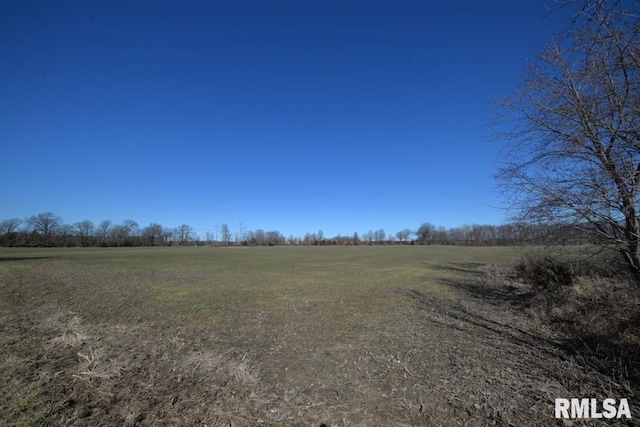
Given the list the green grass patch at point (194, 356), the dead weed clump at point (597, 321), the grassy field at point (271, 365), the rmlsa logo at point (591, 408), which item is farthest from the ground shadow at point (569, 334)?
the green grass patch at point (194, 356)

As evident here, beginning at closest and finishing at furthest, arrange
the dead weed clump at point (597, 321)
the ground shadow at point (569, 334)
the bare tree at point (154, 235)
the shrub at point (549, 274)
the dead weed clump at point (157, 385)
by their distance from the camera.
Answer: the dead weed clump at point (157, 385) < the ground shadow at point (569, 334) < the dead weed clump at point (597, 321) < the shrub at point (549, 274) < the bare tree at point (154, 235)

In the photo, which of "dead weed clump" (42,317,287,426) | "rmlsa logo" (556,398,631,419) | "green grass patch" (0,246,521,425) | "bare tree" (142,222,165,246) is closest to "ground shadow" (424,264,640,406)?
"rmlsa logo" (556,398,631,419)

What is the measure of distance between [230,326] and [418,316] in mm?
6169

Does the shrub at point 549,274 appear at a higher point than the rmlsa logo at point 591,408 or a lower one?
higher

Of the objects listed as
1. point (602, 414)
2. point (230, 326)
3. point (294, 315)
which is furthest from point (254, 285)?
point (602, 414)

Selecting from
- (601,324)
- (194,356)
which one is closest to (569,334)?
(601,324)

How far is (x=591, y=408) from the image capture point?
13.3ft

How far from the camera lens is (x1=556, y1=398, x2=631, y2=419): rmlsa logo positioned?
3.92 m

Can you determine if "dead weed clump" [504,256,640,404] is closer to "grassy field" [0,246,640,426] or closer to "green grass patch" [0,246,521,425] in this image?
"grassy field" [0,246,640,426]

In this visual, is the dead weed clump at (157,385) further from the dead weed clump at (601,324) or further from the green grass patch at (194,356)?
the dead weed clump at (601,324)

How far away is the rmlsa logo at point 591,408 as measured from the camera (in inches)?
154

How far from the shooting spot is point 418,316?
9852 mm

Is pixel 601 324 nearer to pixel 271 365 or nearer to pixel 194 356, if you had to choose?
pixel 271 365

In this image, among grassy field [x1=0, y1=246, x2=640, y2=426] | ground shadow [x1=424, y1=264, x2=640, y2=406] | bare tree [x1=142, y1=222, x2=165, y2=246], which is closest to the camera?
grassy field [x1=0, y1=246, x2=640, y2=426]
